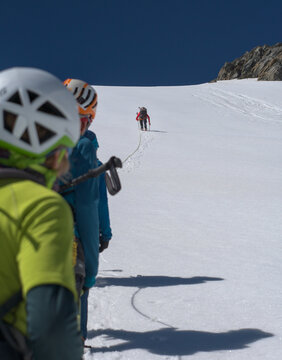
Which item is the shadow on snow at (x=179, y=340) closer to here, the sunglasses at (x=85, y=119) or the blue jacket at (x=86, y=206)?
the blue jacket at (x=86, y=206)

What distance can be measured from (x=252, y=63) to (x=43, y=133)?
3363 inches

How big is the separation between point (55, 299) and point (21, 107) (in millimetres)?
598

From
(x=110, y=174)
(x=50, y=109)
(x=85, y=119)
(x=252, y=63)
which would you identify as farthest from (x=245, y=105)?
(x=252, y=63)

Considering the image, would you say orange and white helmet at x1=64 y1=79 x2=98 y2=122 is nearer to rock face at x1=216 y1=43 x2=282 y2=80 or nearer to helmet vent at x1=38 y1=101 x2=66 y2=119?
helmet vent at x1=38 y1=101 x2=66 y2=119

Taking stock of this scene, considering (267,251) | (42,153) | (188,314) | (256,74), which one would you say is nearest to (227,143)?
(267,251)

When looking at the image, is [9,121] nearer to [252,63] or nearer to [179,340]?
[179,340]

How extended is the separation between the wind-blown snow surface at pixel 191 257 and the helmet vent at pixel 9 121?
2.33 metres

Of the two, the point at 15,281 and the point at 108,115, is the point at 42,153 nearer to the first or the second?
the point at 15,281

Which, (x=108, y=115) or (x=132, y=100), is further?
(x=132, y=100)

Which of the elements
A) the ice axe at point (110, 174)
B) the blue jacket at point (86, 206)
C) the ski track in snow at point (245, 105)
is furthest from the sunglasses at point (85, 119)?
the ski track in snow at point (245, 105)

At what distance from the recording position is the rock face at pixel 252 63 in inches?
2948

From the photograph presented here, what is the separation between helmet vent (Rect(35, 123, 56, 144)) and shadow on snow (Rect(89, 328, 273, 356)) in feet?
7.75

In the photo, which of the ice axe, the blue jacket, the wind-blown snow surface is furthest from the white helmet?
the wind-blown snow surface

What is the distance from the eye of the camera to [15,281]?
120 centimetres
